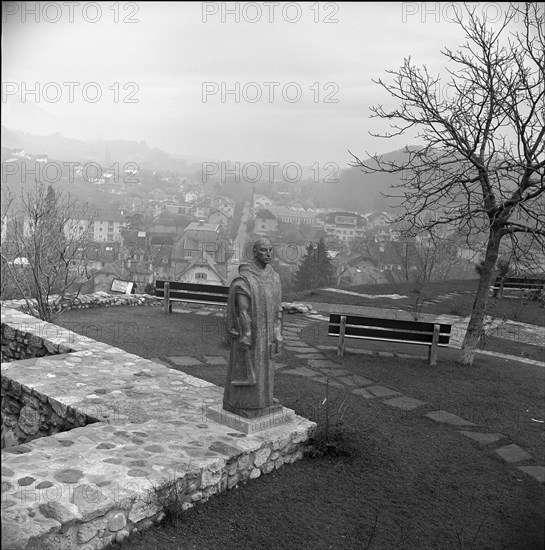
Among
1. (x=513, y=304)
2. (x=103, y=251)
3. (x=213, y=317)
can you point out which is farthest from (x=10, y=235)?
(x=513, y=304)

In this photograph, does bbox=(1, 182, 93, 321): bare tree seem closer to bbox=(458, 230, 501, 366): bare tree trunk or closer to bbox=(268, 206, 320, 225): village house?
bbox=(458, 230, 501, 366): bare tree trunk

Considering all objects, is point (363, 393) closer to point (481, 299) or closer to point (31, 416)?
point (481, 299)

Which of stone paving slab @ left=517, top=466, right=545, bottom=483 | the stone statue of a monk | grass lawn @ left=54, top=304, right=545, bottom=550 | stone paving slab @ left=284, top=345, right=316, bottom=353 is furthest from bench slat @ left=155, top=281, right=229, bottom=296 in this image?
stone paving slab @ left=517, top=466, right=545, bottom=483

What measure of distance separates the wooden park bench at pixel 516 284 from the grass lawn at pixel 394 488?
9008 millimetres

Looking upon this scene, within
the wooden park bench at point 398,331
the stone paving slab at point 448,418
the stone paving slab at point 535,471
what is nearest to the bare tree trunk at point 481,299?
the wooden park bench at point 398,331

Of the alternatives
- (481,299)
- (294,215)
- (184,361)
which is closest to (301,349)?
(184,361)

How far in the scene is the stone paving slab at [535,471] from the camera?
5.33 meters

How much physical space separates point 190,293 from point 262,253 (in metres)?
6.76

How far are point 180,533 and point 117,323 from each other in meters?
7.18

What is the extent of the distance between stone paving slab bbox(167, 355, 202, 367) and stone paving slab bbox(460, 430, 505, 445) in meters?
3.89

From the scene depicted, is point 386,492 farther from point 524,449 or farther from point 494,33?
point 494,33

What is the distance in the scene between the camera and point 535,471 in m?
5.45

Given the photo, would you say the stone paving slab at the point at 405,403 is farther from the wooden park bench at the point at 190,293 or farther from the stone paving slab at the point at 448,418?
the wooden park bench at the point at 190,293

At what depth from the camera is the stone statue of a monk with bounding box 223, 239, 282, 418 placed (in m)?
5.11
